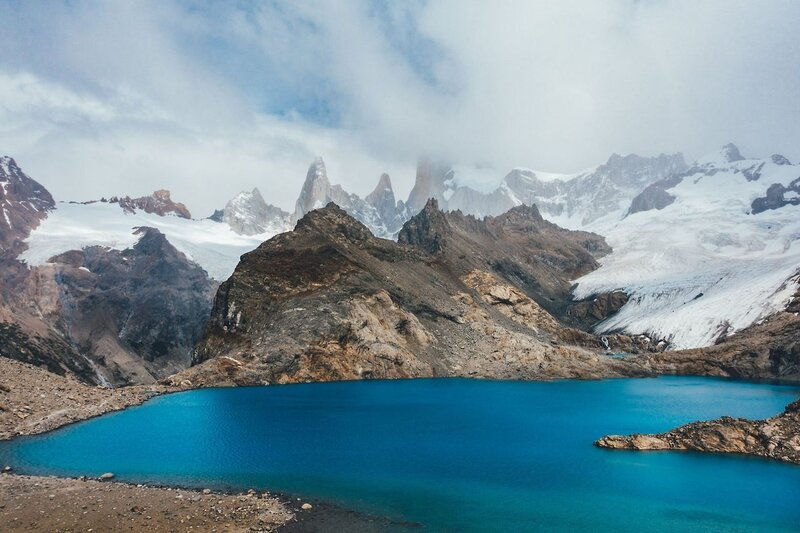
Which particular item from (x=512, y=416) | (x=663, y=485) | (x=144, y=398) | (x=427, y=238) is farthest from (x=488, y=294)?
(x=663, y=485)

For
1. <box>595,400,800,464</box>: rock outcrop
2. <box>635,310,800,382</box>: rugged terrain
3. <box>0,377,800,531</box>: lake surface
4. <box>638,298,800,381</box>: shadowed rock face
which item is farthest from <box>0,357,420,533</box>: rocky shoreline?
<box>638,298,800,381</box>: shadowed rock face

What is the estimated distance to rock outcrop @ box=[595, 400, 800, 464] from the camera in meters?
48.0

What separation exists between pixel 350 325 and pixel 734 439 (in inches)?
2728

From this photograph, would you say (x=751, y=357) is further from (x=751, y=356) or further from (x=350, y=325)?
(x=350, y=325)

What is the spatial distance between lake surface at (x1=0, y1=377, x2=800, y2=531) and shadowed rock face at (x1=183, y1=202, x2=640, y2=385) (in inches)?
888

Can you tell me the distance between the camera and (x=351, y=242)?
143 m

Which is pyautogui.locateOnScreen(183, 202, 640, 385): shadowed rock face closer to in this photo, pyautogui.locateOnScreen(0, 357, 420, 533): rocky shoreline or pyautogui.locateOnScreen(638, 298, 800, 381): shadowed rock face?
pyautogui.locateOnScreen(638, 298, 800, 381): shadowed rock face

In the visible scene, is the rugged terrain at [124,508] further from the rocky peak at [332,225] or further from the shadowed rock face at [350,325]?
the rocky peak at [332,225]

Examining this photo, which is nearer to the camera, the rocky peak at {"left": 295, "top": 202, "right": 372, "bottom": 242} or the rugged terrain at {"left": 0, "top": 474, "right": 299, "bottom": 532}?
the rugged terrain at {"left": 0, "top": 474, "right": 299, "bottom": 532}

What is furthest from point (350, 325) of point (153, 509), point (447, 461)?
point (153, 509)

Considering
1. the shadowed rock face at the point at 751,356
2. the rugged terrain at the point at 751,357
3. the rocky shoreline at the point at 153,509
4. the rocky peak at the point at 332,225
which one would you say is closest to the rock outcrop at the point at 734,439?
the rocky shoreline at the point at 153,509

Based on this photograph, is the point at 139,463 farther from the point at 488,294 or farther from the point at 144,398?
the point at 488,294

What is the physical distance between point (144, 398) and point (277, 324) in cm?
3274

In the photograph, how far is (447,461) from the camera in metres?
47.5
